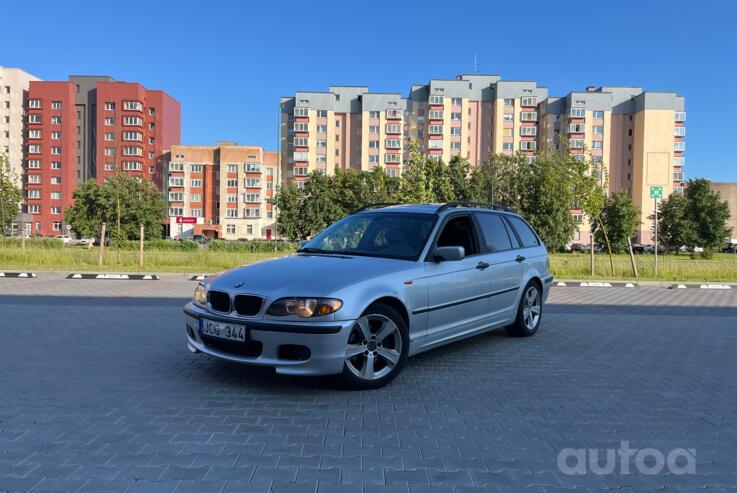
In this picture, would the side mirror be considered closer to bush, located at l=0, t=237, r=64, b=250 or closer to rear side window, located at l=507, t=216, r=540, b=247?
rear side window, located at l=507, t=216, r=540, b=247

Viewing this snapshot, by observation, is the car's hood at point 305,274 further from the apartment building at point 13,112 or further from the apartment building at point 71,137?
the apartment building at point 13,112

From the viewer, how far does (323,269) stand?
4805 millimetres

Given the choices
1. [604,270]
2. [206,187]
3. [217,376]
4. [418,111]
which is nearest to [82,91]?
[206,187]

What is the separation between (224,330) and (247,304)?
1.08 ft

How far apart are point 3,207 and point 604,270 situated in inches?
1548

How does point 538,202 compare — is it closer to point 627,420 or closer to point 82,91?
point 627,420

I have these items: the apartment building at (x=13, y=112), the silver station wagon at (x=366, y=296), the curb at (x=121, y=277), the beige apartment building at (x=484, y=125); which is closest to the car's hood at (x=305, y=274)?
the silver station wagon at (x=366, y=296)

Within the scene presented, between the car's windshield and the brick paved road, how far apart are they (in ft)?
4.20

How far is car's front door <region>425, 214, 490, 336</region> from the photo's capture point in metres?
5.31

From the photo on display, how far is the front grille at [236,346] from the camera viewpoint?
446 centimetres

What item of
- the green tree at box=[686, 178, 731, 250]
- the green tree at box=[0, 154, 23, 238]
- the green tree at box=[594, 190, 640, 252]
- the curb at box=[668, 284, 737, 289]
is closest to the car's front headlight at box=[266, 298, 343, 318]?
the curb at box=[668, 284, 737, 289]

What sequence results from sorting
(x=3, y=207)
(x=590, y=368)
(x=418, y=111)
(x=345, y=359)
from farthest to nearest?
(x=418, y=111)
(x=3, y=207)
(x=590, y=368)
(x=345, y=359)

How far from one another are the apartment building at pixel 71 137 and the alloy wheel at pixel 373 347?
9128 centimetres

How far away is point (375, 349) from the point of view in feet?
15.5
